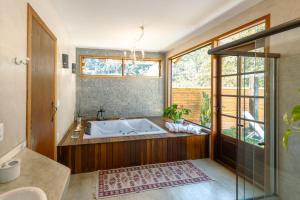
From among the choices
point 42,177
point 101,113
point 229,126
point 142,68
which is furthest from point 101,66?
point 42,177

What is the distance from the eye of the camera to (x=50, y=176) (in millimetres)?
1159

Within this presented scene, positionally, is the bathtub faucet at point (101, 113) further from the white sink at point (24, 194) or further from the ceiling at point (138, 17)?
the white sink at point (24, 194)

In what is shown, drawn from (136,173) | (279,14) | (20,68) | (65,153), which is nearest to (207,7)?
(279,14)

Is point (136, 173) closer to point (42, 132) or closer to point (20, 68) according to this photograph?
point (42, 132)

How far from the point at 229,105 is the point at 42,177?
112 inches

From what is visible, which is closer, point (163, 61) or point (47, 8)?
point (47, 8)

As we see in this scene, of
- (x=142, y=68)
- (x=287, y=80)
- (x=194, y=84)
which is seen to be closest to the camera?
(x=287, y=80)

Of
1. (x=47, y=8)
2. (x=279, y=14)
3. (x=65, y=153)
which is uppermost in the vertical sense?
(x=47, y=8)

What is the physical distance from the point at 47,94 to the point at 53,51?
699mm

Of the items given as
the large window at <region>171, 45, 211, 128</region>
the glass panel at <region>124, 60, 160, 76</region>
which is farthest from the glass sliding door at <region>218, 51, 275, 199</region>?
the glass panel at <region>124, 60, 160, 76</region>

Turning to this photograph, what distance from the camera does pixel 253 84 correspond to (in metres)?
2.34

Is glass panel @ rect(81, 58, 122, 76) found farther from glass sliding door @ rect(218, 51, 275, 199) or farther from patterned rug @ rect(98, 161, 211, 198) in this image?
glass sliding door @ rect(218, 51, 275, 199)

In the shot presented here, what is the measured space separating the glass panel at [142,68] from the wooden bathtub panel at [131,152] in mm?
2774

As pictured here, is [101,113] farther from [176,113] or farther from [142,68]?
[176,113]
